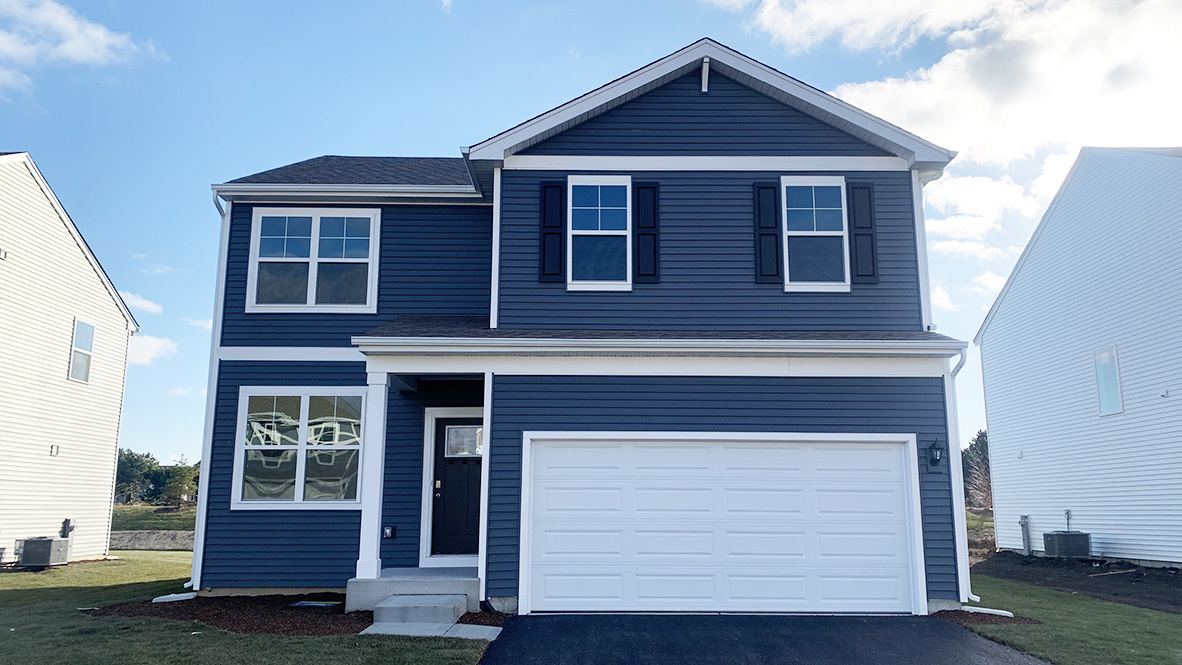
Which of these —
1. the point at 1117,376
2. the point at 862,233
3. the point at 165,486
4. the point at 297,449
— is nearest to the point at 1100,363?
the point at 1117,376

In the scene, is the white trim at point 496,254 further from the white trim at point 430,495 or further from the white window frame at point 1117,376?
the white window frame at point 1117,376

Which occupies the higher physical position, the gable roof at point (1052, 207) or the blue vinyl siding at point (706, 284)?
the gable roof at point (1052, 207)

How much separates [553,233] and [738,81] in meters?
3.18

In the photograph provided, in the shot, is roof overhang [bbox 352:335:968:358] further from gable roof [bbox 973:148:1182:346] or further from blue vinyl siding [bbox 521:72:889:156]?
gable roof [bbox 973:148:1182:346]

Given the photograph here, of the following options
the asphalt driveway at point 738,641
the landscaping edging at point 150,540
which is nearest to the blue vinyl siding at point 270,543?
the asphalt driveway at point 738,641

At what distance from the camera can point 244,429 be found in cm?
1096

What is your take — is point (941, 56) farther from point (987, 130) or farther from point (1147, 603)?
point (1147, 603)

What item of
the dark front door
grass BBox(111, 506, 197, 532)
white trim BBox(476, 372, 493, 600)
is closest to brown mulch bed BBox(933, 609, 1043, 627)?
white trim BBox(476, 372, 493, 600)

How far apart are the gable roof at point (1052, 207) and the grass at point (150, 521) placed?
22.7 m

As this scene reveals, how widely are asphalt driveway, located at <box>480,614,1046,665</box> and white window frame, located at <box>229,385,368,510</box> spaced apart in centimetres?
335

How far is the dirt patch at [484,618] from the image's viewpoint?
333 inches

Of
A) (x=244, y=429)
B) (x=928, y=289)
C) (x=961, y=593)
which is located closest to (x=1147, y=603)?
(x=961, y=593)

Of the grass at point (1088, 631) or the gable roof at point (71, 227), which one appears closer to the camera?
the grass at point (1088, 631)

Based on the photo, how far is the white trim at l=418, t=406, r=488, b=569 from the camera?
10.7 metres
